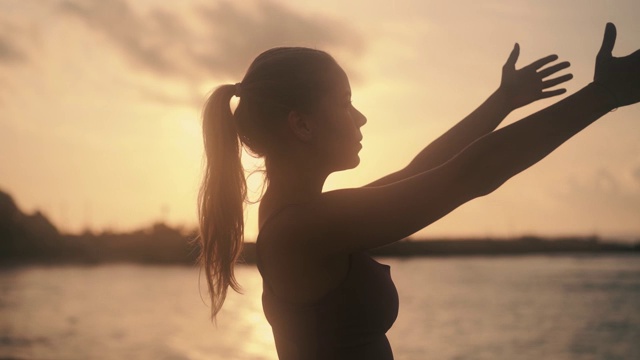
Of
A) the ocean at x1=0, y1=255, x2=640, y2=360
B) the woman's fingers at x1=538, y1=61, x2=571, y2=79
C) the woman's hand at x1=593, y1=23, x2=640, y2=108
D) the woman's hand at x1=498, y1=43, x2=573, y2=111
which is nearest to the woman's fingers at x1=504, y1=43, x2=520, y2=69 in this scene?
the woman's hand at x1=498, y1=43, x2=573, y2=111

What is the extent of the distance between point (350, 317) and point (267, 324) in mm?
51319

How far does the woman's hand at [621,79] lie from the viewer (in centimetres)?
173

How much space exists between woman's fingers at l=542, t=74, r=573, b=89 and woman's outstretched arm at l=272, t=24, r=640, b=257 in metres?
0.33

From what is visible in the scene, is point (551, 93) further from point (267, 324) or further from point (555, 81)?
point (267, 324)

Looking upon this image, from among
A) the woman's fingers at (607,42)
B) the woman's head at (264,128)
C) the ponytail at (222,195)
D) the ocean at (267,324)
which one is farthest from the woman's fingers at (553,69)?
the ocean at (267,324)

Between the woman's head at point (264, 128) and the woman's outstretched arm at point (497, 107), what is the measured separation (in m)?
0.51

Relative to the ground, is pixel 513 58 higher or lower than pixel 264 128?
higher

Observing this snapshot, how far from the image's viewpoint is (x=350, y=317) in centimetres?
201

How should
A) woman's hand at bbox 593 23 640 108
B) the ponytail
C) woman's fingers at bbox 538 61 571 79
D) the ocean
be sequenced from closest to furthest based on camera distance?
woman's hand at bbox 593 23 640 108
woman's fingers at bbox 538 61 571 79
the ponytail
the ocean

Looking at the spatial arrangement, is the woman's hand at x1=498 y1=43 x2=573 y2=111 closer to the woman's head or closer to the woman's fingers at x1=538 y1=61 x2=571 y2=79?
the woman's fingers at x1=538 y1=61 x2=571 y2=79

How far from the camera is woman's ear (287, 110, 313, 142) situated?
6.88 ft

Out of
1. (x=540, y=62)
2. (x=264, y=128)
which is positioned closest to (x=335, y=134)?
(x=264, y=128)

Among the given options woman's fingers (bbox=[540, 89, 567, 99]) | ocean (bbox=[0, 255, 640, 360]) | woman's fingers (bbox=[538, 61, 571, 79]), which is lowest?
woman's fingers (bbox=[540, 89, 567, 99])

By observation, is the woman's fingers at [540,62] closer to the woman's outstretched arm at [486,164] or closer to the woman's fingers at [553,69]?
the woman's fingers at [553,69]
